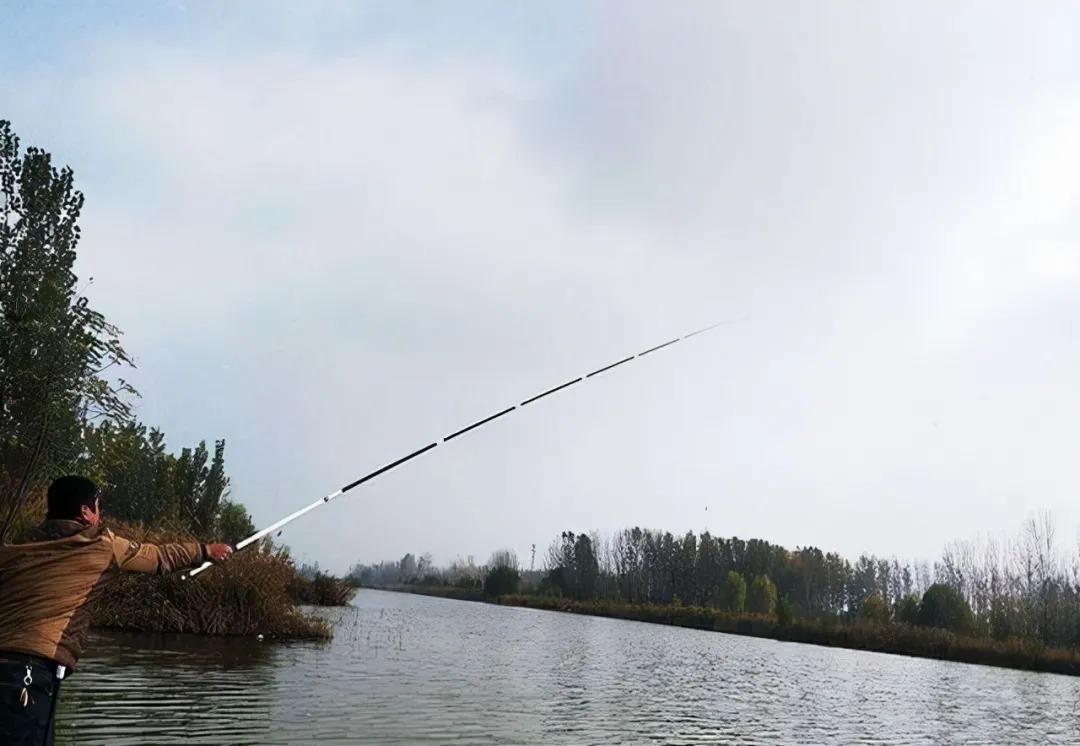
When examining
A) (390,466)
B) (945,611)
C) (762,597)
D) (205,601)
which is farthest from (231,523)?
(762,597)

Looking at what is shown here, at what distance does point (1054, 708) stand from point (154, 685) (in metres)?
24.1

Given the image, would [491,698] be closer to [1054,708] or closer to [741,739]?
[741,739]

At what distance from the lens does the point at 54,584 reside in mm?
4672

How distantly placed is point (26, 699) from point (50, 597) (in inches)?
20.3

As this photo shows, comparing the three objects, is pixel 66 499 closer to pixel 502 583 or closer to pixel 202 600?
pixel 202 600

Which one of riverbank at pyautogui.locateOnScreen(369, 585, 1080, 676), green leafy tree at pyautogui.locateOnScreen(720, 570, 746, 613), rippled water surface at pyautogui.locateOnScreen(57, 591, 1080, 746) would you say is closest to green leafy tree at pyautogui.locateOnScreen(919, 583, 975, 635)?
riverbank at pyautogui.locateOnScreen(369, 585, 1080, 676)

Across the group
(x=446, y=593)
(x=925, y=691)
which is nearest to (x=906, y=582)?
(x=446, y=593)

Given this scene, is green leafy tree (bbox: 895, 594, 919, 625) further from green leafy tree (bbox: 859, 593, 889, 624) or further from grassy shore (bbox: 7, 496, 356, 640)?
grassy shore (bbox: 7, 496, 356, 640)

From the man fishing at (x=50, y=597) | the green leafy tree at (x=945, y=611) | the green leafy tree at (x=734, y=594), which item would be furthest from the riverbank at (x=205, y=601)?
the green leafy tree at (x=734, y=594)

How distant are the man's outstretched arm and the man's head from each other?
0.60 feet

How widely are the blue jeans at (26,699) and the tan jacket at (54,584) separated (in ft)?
0.20

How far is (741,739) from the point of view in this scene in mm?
14859

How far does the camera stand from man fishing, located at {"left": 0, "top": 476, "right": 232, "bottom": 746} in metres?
4.45

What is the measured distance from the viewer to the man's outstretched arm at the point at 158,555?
5004mm
